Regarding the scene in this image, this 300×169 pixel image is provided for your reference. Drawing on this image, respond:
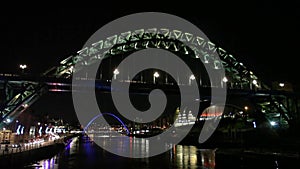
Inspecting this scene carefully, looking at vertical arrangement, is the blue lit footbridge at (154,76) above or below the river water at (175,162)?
above

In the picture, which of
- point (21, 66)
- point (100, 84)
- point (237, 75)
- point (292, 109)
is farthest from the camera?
point (237, 75)

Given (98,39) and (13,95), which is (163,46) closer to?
(98,39)

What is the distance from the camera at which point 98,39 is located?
38.9 metres

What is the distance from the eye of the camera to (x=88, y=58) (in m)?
38.2

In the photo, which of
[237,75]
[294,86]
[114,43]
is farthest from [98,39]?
[294,86]

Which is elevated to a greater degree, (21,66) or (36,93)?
(21,66)

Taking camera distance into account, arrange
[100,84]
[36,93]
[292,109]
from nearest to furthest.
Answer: [36,93], [100,84], [292,109]

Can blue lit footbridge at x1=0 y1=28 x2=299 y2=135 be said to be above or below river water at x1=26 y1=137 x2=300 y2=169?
above

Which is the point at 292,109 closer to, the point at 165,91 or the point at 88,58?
the point at 165,91

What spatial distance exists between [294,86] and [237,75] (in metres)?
8.58

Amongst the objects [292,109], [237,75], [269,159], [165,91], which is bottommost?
[269,159]

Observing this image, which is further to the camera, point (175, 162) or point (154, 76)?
point (154, 76)

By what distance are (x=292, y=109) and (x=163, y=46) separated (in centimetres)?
2148

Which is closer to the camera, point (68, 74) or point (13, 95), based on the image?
point (13, 95)
